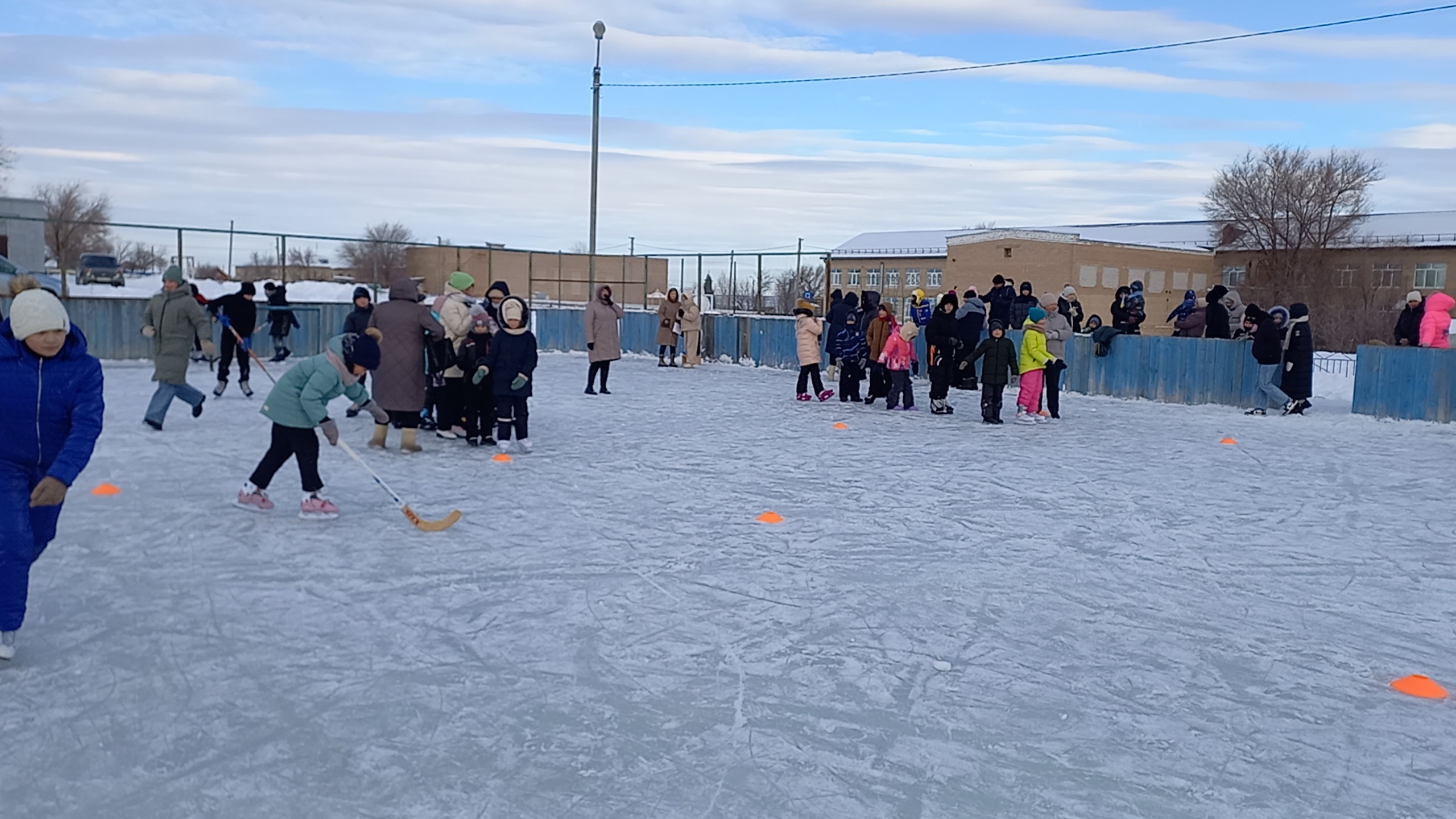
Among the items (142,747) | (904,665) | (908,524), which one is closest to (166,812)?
(142,747)

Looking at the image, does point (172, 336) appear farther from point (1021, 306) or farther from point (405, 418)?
point (1021, 306)

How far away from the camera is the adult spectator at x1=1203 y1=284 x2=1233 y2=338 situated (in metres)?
16.3

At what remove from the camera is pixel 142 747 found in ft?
12.4

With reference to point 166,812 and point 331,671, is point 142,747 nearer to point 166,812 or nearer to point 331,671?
point 166,812

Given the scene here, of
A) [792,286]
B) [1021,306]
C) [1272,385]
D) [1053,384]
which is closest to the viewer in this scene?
[1053,384]

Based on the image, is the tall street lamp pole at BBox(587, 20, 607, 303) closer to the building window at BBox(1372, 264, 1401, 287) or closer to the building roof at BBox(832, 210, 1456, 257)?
the building roof at BBox(832, 210, 1456, 257)

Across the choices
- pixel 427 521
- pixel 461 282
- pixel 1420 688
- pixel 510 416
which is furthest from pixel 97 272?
pixel 1420 688

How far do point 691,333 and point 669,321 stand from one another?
0.48m

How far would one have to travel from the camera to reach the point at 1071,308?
59.2 feet

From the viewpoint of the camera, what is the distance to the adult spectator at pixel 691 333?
21.7 metres

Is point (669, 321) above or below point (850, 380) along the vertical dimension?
above

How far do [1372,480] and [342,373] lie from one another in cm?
868

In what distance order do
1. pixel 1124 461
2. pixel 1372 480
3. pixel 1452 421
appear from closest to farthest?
pixel 1372 480 < pixel 1124 461 < pixel 1452 421

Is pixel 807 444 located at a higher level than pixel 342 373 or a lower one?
lower
